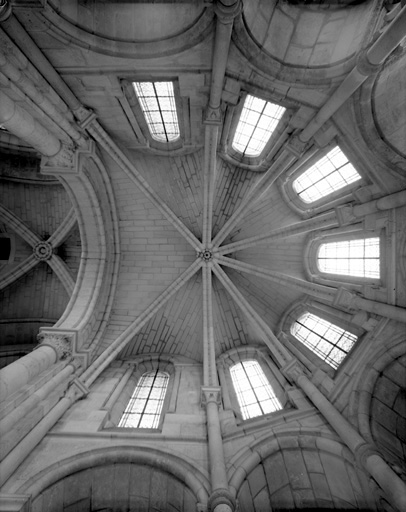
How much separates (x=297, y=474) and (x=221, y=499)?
7.26 feet

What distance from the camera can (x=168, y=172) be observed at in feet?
33.1

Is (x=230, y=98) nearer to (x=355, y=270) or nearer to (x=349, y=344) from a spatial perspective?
(x=355, y=270)

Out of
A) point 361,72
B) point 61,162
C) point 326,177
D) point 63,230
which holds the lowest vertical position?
point 63,230

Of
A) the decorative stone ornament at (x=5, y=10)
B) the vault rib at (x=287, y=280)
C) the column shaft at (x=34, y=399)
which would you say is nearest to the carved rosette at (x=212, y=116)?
the decorative stone ornament at (x=5, y=10)

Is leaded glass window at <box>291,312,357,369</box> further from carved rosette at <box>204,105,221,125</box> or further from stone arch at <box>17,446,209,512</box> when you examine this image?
carved rosette at <box>204,105,221,125</box>

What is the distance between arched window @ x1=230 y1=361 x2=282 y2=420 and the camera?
784cm

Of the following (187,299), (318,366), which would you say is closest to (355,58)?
(318,366)

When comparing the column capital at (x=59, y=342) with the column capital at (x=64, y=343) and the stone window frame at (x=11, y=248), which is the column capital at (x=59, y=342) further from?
the stone window frame at (x=11, y=248)

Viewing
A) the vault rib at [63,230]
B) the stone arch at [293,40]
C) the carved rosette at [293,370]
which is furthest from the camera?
the vault rib at [63,230]

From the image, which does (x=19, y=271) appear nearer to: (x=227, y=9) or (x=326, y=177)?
(x=227, y=9)

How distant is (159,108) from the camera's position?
7926 mm

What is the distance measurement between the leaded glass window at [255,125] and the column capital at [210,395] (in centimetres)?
774

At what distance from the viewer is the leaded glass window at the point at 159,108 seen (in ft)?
23.7

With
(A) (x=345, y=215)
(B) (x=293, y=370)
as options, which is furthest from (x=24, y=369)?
(A) (x=345, y=215)
